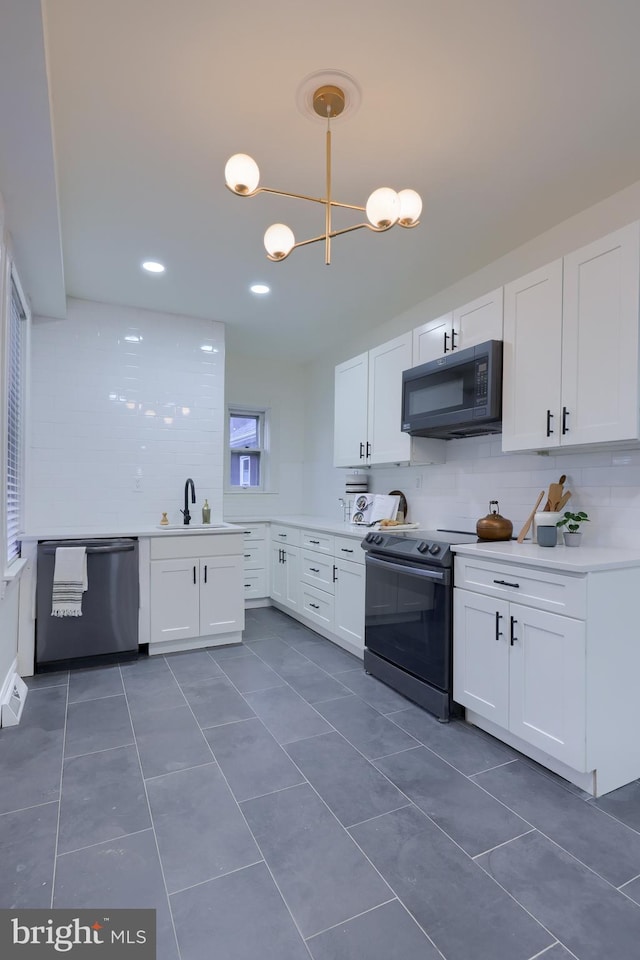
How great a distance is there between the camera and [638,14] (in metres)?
1.55

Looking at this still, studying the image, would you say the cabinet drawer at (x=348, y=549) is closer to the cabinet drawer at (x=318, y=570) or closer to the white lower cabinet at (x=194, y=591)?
the cabinet drawer at (x=318, y=570)

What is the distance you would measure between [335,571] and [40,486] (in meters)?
2.37

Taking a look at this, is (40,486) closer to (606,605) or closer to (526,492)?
(526,492)

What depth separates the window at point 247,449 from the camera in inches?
216

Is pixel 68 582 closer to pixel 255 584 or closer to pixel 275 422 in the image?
pixel 255 584

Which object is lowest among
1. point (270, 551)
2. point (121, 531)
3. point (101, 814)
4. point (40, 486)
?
point (101, 814)

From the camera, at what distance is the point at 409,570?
111 inches

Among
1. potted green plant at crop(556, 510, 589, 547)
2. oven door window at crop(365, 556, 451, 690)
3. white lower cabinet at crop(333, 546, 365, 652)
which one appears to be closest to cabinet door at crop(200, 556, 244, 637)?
white lower cabinet at crop(333, 546, 365, 652)

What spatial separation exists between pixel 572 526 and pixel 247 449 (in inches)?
150

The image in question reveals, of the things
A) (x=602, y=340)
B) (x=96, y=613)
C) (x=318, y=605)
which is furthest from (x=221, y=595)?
(x=602, y=340)

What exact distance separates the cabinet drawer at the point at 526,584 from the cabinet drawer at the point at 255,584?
9.28 ft

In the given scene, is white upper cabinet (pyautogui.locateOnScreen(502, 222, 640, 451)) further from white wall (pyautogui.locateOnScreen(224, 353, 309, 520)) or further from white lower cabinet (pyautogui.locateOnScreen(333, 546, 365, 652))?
white wall (pyautogui.locateOnScreen(224, 353, 309, 520))

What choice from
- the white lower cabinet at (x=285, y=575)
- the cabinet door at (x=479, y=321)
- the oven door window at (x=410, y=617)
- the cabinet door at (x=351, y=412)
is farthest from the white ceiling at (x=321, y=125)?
the white lower cabinet at (x=285, y=575)

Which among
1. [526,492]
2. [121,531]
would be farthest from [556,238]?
[121,531]
